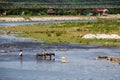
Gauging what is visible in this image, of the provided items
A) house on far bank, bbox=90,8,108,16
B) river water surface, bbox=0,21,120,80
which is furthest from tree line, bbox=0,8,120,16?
river water surface, bbox=0,21,120,80

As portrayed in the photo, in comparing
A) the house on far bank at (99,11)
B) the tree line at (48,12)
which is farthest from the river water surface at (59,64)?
the house on far bank at (99,11)

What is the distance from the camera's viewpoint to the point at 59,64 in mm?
63938

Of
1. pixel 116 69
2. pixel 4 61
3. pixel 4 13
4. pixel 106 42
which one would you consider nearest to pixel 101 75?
pixel 116 69

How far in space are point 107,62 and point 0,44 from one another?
24.5 meters

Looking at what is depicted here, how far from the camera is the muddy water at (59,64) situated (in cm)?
5659

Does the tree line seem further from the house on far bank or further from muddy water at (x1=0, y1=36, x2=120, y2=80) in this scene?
muddy water at (x1=0, y1=36, x2=120, y2=80)

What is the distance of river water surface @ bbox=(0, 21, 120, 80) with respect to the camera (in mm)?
56594

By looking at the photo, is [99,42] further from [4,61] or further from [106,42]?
[4,61]

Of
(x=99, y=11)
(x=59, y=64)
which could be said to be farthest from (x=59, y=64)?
(x=99, y=11)

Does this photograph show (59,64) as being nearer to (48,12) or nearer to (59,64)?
(59,64)

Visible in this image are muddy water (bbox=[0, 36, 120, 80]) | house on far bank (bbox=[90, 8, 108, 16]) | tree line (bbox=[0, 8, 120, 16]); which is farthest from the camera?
house on far bank (bbox=[90, 8, 108, 16])

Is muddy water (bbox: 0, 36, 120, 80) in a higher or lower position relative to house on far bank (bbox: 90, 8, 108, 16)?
higher

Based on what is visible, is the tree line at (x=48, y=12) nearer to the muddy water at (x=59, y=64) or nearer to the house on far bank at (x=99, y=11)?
the house on far bank at (x=99, y=11)

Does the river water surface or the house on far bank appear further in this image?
the house on far bank
